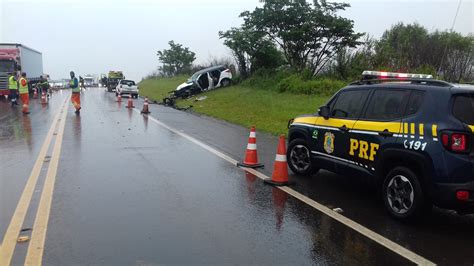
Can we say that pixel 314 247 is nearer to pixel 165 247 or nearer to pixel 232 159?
pixel 165 247

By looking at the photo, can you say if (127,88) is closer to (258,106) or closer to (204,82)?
(204,82)

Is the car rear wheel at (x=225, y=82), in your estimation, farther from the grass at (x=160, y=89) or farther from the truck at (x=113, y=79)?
the truck at (x=113, y=79)

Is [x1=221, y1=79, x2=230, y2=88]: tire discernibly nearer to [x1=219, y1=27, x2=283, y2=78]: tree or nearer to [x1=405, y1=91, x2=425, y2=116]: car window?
[x1=219, y1=27, x2=283, y2=78]: tree

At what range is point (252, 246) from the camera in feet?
15.6

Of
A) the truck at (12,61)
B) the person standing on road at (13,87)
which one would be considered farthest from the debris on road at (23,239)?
the truck at (12,61)

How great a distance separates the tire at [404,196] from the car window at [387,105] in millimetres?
767

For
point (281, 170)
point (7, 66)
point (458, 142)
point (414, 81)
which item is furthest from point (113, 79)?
point (458, 142)

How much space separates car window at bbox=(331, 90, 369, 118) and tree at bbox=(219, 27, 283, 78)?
25307mm

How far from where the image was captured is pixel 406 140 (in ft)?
18.3

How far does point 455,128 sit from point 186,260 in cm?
333

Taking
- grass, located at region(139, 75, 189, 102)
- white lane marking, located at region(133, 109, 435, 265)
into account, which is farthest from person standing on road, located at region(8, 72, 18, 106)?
white lane marking, located at region(133, 109, 435, 265)

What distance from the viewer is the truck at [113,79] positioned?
2115 inches

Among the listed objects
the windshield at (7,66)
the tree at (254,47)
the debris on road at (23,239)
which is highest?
the tree at (254,47)

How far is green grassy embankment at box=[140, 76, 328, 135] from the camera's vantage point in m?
17.4
